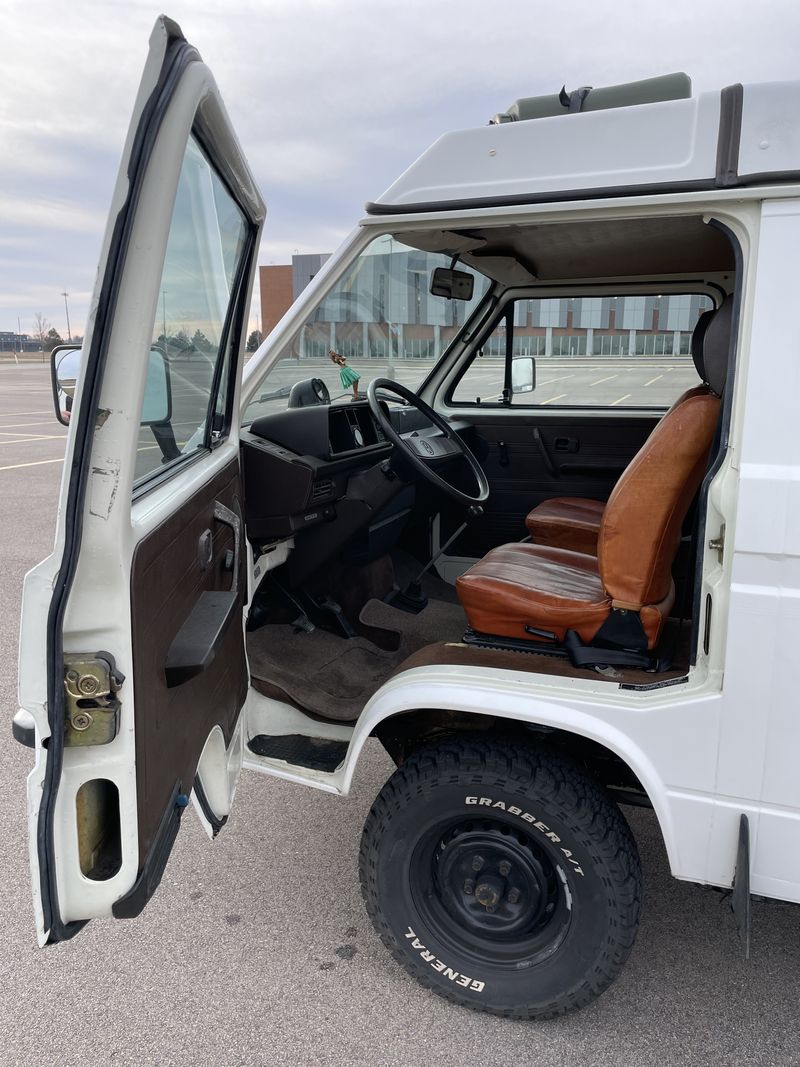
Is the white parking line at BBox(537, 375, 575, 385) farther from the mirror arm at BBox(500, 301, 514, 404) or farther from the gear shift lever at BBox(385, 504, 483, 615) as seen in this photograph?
A: the gear shift lever at BBox(385, 504, 483, 615)

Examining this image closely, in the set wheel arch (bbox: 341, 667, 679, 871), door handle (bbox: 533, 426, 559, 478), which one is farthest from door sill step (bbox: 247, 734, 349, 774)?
door handle (bbox: 533, 426, 559, 478)

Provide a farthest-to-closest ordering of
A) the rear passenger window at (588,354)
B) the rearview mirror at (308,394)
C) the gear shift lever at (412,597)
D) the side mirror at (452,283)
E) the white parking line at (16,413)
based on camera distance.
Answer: the white parking line at (16,413)
the rear passenger window at (588,354)
the gear shift lever at (412,597)
the side mirror at (452,283)
the rearview mirror at (308,394)

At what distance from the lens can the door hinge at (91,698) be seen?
58.2 inches

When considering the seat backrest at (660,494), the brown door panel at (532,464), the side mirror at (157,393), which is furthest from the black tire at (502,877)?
the brown door panel at (532,464)

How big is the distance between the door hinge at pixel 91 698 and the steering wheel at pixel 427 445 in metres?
1.61

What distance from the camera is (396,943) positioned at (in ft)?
7.09

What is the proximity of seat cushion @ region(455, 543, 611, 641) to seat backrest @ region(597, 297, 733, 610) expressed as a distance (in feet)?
0.36

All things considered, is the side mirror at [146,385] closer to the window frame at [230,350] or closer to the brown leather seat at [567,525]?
the window frame at [230,350]

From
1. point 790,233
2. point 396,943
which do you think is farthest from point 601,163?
point 396,943

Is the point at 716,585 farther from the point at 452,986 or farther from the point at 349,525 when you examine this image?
the point at 349,525

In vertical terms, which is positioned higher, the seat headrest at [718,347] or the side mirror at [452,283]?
the side mirror at [452,283]

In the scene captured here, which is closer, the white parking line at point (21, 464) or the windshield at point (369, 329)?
the windshield at point (369, 329)

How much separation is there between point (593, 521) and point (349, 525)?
1270mm

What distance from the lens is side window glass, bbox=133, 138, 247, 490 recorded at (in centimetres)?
170
